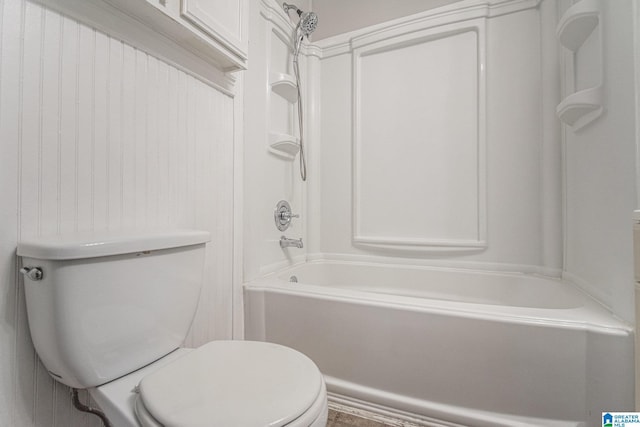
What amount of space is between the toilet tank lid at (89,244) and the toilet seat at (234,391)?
306mm

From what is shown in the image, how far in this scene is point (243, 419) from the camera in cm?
50

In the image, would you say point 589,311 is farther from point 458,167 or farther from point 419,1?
point 419,1

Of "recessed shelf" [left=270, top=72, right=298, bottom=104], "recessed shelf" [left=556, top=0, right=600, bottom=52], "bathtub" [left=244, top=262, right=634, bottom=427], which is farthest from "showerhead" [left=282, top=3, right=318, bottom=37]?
"bathtub" [left=244, top=262, right=634, bottom=427]

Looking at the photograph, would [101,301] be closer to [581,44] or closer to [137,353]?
[137,353]

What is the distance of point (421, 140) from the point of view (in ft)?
5.67

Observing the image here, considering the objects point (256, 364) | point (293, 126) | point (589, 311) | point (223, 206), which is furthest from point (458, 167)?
point (256, 364)

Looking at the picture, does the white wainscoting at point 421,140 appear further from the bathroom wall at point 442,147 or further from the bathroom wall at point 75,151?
the bathroom wall at point 75,151

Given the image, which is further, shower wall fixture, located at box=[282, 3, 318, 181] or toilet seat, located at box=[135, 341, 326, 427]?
shower wall fixture, located at box=[282, 3, 318, 181]

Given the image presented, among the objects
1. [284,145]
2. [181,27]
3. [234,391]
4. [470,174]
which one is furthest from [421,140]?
[234,391]

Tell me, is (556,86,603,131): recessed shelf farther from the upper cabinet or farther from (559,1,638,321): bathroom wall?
the upper cabinet

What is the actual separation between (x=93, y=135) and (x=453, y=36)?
74.3 inches

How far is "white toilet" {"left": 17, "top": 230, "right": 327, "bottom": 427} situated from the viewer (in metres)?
0.54

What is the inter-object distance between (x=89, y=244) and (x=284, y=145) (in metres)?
1.17

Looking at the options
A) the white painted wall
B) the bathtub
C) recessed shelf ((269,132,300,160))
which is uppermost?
the white painted wall
